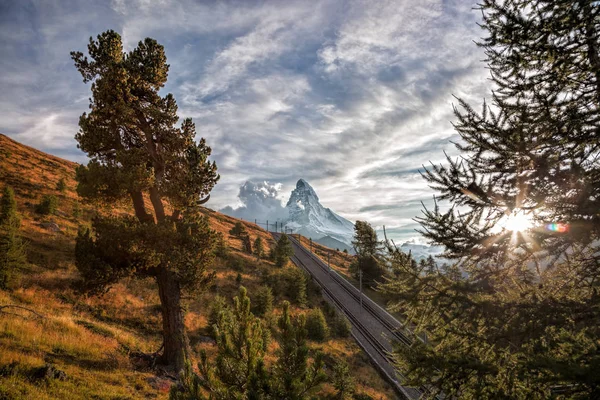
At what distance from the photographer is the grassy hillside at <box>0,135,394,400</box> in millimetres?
7944

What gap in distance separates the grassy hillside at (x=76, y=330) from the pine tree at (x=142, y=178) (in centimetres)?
126

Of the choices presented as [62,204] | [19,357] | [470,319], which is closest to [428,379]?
[470,319]

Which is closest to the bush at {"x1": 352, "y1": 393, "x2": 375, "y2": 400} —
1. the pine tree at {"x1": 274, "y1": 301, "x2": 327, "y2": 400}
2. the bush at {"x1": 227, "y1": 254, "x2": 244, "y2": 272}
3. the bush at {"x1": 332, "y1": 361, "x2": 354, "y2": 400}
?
the bush at {"x1": 332, "y1": 361, "x2": 354, "y2": 400}

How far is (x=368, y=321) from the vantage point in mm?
36875

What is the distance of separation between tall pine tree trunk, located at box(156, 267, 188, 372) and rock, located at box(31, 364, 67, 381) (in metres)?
3.61

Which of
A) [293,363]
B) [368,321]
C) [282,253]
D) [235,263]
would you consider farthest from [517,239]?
[282,253]

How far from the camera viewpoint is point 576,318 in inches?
162

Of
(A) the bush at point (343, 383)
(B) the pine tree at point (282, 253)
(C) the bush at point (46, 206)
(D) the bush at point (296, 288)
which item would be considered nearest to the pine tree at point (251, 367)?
(A) the bush at point (343, 383)

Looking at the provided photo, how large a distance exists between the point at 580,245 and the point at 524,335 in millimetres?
1722

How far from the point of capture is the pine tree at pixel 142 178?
34.2 feet

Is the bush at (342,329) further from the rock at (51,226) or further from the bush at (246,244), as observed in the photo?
the rock at (51,226)

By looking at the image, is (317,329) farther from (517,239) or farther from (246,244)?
(246,244)

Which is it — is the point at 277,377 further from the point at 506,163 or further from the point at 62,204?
the point at 62,204

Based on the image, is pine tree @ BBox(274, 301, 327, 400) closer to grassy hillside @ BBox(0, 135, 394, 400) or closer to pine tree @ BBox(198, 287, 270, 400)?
pine tree @ BBox(198, 287, 270, 400)
